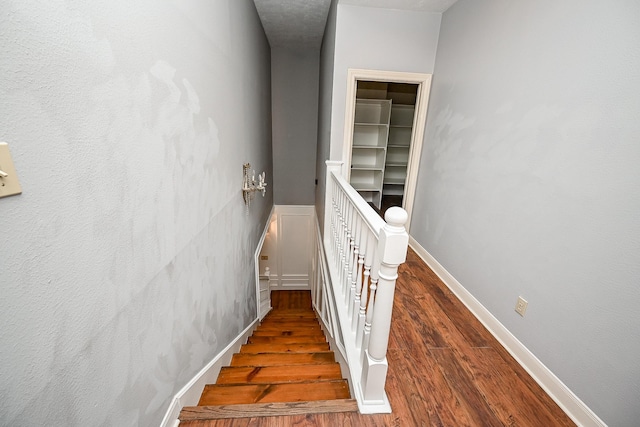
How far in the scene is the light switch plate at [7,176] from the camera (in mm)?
500

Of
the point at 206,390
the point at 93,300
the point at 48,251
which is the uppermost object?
the point at 48,251

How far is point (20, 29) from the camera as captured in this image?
0.52 metres

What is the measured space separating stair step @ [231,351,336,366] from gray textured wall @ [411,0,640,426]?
1311 mm

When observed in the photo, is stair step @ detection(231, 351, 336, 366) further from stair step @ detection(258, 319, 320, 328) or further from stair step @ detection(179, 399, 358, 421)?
stair step @ detection(258, 319, 320, 328)

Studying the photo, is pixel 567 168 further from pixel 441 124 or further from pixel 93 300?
pixel 93 300

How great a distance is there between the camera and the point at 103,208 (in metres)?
0.75

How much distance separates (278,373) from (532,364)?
1576 millimetres

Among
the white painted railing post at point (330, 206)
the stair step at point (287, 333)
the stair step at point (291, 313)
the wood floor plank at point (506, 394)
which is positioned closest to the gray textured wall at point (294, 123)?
the stair step at point (291, 313)

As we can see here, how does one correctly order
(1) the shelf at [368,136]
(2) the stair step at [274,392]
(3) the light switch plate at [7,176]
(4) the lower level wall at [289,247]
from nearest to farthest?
(3) the light switch plate at [7,176]
(2) the stair step at [274,392]
(1) the shelf at [368,136]
(4) the lower level wall at [289,247]

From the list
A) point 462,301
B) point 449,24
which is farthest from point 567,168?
point 449,24

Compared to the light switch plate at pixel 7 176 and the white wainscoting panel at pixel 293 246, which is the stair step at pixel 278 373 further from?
the white wainscoting panel at pixel 293 246

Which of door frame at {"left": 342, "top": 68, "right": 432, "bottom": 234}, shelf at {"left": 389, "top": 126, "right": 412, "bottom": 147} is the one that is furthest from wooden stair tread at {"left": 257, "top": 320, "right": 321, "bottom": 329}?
shelf at {"left": 389, "top": 126, "right": 412, "bottom": 147}

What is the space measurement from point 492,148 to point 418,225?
128 centimetres

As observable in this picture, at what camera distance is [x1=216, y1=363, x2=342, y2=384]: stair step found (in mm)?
1756
